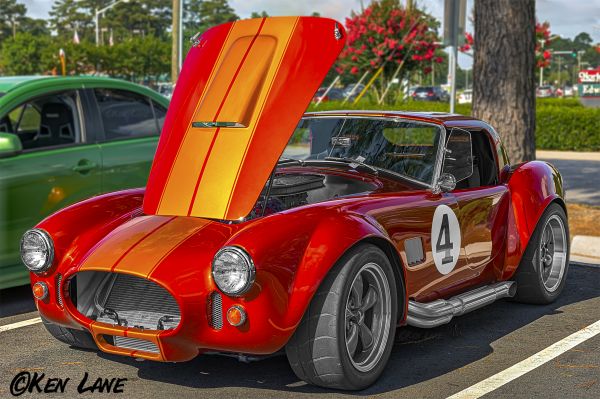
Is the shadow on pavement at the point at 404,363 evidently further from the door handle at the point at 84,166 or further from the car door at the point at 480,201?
the door handle at the point at 84,166

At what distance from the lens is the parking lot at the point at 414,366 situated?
15.7 ft

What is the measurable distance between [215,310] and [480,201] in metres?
2.45

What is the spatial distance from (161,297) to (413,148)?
7.37ft

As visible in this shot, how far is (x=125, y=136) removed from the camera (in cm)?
803

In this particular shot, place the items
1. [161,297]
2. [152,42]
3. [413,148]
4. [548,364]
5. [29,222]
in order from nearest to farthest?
[161,297]
[548,364]
[413,148]
[29,222]
[152,42]

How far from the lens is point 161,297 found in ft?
15.1

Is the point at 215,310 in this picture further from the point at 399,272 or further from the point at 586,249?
the point at 586,249

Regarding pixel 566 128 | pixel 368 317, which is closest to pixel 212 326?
pixel 368 317

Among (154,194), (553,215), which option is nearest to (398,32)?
(553,215)

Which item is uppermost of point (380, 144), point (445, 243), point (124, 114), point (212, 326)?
point (124, 114)

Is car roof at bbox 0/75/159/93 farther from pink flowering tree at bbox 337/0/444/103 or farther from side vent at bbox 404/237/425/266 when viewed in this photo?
pink flowering tree at bbox 337/0/444/103

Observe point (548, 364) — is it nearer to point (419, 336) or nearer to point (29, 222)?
point (419, 336)

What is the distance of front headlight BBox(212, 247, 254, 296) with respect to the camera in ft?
14.2

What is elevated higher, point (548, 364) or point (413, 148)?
point (413, 148)
